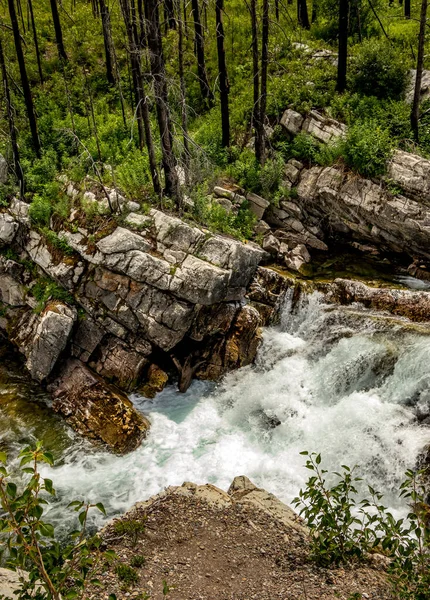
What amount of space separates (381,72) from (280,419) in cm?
1648

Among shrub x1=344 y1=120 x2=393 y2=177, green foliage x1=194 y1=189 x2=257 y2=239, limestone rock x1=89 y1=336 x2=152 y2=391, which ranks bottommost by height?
limestone rock x1=89 y1=336 x2=152 y2=391

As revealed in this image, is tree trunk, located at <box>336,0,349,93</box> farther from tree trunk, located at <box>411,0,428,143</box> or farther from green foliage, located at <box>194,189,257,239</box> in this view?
green foliage, located at <box>194,189,257,239</box>

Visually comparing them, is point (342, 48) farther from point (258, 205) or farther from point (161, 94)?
point (161, 94)

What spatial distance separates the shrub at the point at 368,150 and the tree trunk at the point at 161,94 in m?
7.48

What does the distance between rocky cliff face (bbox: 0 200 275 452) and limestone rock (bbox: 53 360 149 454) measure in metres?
0.03

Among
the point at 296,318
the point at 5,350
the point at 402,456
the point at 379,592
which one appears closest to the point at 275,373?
the point at 296,318

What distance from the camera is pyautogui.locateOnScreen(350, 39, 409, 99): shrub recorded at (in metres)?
20.0

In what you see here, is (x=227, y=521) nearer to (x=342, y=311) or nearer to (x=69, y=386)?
(x=69, y=386)

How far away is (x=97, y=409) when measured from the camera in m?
12.7

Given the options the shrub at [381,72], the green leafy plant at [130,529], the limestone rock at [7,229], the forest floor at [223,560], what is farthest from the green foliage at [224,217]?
the green leafy plant at [130,529]

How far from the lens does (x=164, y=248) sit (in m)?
13.6

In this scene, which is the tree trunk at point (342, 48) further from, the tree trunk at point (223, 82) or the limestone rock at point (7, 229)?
the limestone rock at point (7, 229)

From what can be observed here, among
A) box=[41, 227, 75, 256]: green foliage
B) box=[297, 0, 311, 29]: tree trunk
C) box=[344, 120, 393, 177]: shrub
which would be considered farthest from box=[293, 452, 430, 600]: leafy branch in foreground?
box=[297, 0, 311, 29]: tree trunk

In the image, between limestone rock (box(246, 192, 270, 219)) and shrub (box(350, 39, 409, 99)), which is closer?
limestone rock (box(246, 192, 270, 219))
